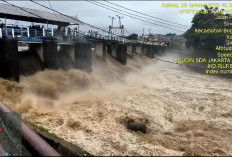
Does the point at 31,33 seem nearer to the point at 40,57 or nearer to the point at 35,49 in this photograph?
the point at 35,49

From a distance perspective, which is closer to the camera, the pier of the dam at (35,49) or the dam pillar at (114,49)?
the pier of the dam at (35,49)

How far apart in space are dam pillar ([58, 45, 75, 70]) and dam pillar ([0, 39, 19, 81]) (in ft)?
18.0

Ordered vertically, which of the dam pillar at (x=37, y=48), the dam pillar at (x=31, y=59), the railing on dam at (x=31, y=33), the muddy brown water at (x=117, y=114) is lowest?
the muddy brown water at (x=117, y=114)

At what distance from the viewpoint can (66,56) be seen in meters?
20.3

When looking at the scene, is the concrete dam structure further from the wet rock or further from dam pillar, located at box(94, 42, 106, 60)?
the wet rock

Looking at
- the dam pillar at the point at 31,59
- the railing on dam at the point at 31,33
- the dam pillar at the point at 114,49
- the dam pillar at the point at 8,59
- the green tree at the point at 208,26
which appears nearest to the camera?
the dam pillar at the point at 8,59

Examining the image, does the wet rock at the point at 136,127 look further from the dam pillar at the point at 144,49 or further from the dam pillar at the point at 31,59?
the dam pillar at the point at 144,49

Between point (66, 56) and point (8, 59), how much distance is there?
23.4ft

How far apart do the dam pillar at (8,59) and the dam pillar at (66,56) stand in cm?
548

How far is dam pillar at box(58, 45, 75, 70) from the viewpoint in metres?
19.4

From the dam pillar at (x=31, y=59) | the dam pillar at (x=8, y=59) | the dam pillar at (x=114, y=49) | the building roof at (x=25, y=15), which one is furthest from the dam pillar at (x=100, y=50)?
the dam pillar at (x=8, y=59)

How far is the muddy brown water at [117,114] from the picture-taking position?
27.9 ft

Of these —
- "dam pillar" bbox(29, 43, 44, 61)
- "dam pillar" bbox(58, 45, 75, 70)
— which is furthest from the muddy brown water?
"dam pillar" bbox(29, 43, 44, 61)

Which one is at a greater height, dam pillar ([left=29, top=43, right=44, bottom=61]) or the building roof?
the building roof
